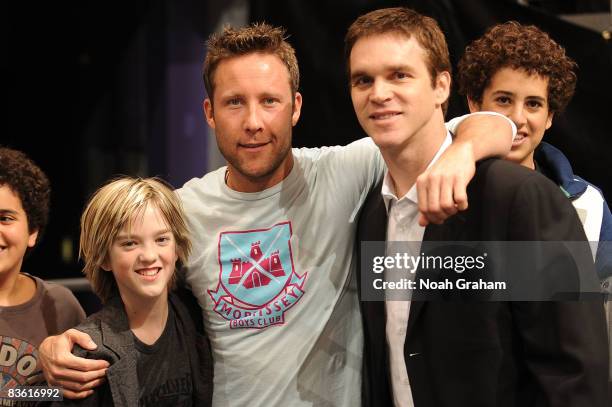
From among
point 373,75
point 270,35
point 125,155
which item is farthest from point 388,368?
point 125,155

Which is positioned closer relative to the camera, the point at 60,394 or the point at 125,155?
the point at 60,394

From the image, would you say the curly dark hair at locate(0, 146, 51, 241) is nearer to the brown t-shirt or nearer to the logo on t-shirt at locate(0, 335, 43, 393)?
the brown t-shirt

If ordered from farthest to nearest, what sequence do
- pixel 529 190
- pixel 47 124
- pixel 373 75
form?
pixel 47 124 < pixel 373 75 < pixel 529 190

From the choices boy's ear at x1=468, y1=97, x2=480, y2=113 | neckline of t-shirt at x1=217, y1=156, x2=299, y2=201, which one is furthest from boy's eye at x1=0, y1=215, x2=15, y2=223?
boy's ear at x1=468, y1=97, x2=480, y2=113

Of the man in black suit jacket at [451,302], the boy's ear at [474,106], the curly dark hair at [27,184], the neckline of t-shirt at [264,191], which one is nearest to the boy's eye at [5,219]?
the curly dark hair at [27,184]

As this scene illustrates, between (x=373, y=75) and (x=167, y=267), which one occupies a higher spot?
(x=373, y=75)

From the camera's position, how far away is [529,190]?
4.48 feet

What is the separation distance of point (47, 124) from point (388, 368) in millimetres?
2548

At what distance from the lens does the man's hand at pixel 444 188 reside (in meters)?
1.33

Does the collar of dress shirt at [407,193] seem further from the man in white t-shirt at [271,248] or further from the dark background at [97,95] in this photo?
the dark background at [97,95]

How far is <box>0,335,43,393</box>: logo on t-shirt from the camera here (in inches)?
71.1

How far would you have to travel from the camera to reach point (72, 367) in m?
1.60

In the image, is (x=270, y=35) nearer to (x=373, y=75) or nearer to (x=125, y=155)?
(x=373, y=75)

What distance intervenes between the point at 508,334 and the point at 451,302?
121mm
